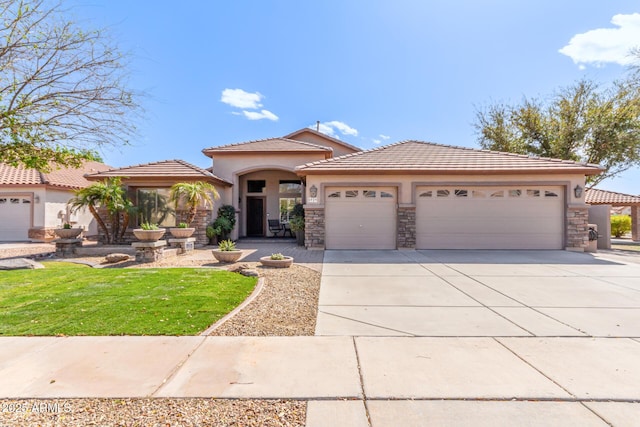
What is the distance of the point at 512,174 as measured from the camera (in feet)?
39.3

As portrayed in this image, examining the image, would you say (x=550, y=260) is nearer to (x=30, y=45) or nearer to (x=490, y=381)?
(x=490, y=381)

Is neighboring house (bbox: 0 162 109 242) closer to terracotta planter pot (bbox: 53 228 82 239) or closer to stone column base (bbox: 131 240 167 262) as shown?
terracotta planter pot (bbox: 53 228 82 239)

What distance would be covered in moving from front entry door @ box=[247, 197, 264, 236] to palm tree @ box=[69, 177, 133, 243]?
616 cm

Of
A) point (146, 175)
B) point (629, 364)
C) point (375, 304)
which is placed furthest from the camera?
point (146, 175)

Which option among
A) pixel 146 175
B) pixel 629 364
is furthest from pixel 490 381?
pixel 146 175

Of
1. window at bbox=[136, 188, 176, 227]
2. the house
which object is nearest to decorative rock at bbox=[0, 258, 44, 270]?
window at bbox=[136, 188, 176, 227]

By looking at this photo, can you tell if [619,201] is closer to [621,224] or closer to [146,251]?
[621,224]

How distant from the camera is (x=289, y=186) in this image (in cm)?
1764

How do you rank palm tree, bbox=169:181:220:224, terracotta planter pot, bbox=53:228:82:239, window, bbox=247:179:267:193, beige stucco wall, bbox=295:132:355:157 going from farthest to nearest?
beige stucco wall, bbox=295:132:355:157 → window, bbox=247:179:267:193 → palm tree, bbox=169:181:220:224 → terracotta planter pot, bbox=53:228:82:239

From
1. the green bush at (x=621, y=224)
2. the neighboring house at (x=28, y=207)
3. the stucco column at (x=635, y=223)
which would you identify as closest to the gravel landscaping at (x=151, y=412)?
the neighboring house at (x=28, y=207)

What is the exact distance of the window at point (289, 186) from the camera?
1756cm

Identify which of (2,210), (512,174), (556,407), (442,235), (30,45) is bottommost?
(556,407)

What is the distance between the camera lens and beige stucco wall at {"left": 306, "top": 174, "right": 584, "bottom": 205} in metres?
12.0

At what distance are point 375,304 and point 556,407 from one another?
3001mm
